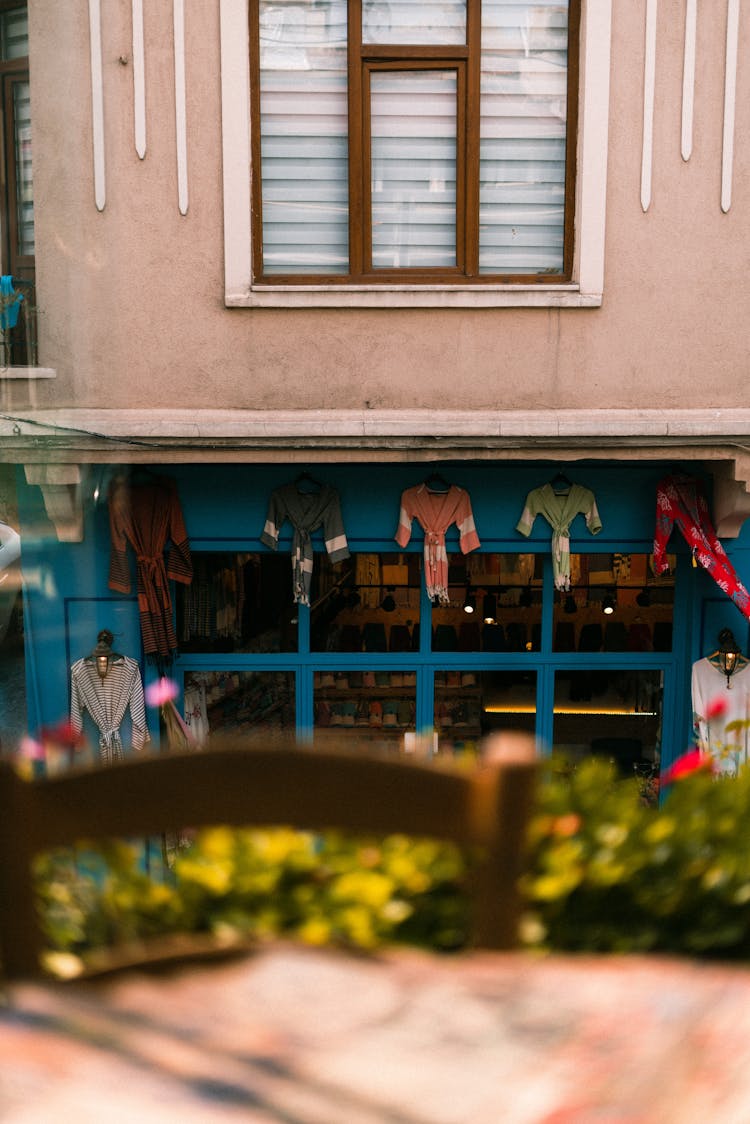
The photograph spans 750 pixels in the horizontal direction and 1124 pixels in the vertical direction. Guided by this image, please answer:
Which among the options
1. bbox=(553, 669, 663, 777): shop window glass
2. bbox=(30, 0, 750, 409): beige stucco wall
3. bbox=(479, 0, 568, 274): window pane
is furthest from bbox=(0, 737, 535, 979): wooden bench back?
bbox=(553, 669, 663, 777): shop window glass

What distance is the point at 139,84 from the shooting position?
20.8 ft

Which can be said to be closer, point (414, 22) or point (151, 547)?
point (414, 22)

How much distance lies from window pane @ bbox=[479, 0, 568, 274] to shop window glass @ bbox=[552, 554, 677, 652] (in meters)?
2.05

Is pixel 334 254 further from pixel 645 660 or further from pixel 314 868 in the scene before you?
pixel 314 868

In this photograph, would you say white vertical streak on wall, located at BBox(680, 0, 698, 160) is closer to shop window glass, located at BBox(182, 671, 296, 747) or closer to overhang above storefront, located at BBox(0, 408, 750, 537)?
overhang above storefront, located at BBox(0, 408, 750, 537)

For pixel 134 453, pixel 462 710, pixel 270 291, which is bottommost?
pixel 462 710

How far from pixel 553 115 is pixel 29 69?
10.7 feet

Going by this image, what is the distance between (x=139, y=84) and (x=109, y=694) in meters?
3.90

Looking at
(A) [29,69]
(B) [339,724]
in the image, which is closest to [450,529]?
(B) [339,724]

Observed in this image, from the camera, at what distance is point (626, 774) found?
7.46 meters

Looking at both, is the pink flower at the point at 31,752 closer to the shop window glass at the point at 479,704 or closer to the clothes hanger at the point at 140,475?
the clothes hanger at the point at 140,475

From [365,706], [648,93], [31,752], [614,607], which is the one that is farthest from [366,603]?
[31,752]

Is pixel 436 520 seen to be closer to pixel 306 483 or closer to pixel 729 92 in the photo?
pixel 306 483

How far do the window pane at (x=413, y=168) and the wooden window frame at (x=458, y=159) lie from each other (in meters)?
0.06
